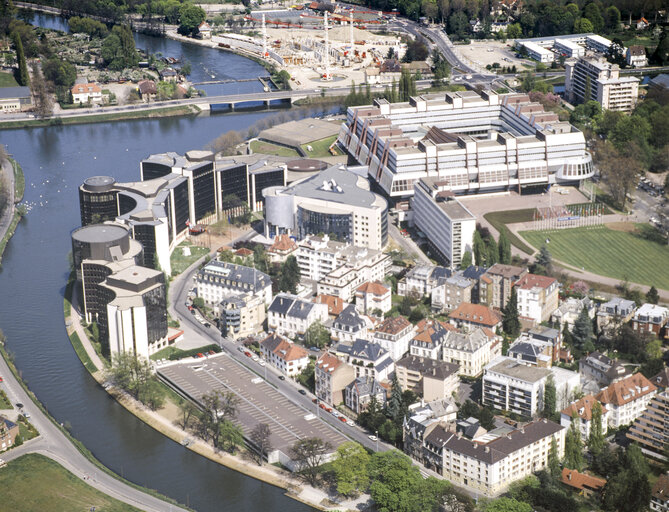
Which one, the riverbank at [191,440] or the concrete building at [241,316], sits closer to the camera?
the riverbank at [191,440]

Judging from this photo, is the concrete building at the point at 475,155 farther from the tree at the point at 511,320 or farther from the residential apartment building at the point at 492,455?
the residential apartment building at the point at 492,455

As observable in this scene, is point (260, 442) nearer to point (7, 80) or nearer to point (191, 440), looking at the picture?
point (191, 440)

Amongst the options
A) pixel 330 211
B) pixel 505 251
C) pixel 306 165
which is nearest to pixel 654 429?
pixel 505 251

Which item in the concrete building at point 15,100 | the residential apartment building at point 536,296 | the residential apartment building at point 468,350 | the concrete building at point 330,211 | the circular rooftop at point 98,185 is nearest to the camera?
the residential apartment building at point 468,350

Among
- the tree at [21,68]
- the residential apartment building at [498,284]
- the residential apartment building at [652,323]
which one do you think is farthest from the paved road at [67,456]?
the tree at [21,68]

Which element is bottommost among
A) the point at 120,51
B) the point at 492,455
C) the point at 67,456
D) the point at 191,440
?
the point at 191,440
